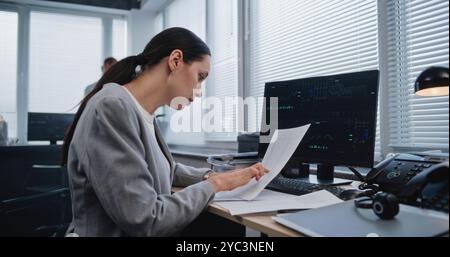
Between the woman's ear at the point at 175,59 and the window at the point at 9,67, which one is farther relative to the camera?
the window at the point at 9,67

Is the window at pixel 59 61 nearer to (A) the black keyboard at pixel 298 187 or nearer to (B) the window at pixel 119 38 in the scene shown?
(B) the window at pixel 119 38

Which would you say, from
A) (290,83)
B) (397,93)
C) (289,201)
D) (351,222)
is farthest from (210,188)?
(397,93)

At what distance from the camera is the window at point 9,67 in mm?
3859

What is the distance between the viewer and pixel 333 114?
1.23 m

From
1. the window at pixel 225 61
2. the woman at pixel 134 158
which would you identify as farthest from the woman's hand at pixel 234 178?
the window at pixel 225 61

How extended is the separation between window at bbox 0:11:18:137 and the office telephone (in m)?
4.04

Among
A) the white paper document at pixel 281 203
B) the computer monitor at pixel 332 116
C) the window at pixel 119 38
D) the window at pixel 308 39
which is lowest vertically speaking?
the white paper document at pixel 281 203

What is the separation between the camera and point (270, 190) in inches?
46.9

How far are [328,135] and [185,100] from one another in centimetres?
55

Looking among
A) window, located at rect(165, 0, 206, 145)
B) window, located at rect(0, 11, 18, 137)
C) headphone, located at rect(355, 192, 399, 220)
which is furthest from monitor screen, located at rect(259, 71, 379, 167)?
window, located at rect(0, 11, 18, 137)

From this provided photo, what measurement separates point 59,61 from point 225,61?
2.41 meters

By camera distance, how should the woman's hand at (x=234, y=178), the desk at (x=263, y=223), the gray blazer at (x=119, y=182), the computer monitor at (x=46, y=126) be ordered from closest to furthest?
the desk at (x=263, y=223)
the gray blazer at (x=119, y=182)
the woman's hand at (x=234, y=178)
the computer monitor at (x=46, y=126)

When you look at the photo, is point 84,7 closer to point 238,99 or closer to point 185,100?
point 238,99

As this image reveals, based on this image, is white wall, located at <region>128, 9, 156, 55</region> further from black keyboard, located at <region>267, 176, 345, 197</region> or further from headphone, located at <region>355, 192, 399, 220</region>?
headphone, located at <region>355, 192, 399, 220</region>
